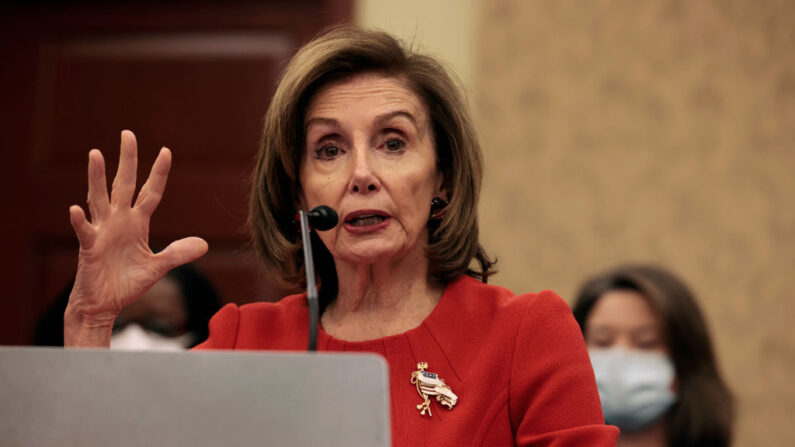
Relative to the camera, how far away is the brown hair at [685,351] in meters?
2.58

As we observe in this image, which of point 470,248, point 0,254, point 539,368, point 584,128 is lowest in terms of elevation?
point 0,254

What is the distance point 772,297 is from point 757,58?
85 cm

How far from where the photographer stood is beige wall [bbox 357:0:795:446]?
10.4ft

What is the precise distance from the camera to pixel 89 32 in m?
3.23

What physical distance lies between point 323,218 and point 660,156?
212 cm

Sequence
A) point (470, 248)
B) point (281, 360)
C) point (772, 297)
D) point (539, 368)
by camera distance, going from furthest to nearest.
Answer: point (772, 297), point (470, 248), point (539, 368), point (281, 360)

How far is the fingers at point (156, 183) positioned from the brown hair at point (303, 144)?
0.22 meters

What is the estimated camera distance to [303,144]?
157cm

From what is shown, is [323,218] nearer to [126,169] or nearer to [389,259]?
[389,259]

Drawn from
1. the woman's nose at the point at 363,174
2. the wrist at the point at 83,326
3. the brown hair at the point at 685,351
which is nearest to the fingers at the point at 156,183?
the wrist at the point at 83,326

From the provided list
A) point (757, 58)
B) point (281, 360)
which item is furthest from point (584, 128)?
point (281, 360)

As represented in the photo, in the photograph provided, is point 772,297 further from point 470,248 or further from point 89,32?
point 89,32

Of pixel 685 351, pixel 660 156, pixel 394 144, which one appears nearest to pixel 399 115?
pixel 394 144

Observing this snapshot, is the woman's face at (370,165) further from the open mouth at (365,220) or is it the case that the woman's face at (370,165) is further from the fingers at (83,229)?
the fingers at (83,229)
